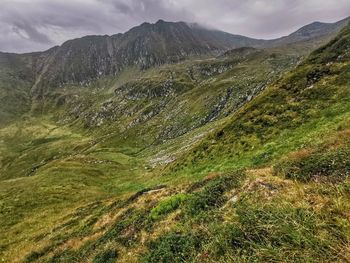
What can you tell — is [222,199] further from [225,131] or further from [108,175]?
[108,175]

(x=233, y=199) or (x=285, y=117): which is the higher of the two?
(x=233, y=199)

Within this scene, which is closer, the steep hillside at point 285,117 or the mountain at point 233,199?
the mountain at point 233,199

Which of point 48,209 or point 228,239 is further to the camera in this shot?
point 48,209

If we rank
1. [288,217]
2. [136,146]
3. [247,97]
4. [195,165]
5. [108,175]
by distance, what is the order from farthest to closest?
[136,146] → [247,97] → [108,175] → [195,165] → [288,217]

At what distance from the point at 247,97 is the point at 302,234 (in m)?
129

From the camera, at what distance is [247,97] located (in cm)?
13188

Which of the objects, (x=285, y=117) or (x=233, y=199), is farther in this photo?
(x=285, y=117)

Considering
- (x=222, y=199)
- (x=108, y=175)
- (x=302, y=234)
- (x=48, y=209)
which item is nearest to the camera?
(x=302, y=234)

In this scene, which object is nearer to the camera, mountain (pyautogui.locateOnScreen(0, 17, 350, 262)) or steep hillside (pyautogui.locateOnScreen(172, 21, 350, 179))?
mountain (pyautogui.locateOnScreen(0, 17, 350, 262))

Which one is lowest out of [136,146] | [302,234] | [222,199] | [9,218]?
[136,146]

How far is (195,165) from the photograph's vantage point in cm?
4550

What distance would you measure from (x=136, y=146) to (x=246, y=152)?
401ft

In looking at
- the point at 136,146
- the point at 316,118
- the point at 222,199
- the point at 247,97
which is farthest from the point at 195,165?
the point at 136,146

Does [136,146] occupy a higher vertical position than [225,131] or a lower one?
lower
